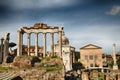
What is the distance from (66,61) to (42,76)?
1024 inches

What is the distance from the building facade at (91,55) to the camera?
63.3 meters

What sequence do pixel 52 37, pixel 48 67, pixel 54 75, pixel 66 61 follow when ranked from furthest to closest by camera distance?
pixel 66 61 < pixel 52 37 < pixel 48 67 < pixel 54 75

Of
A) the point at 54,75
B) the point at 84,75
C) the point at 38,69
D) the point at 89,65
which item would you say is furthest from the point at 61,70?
the point at 89,65

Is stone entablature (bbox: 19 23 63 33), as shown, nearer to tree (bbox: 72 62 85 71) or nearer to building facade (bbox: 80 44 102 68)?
Answer: tree (bbox: 72 62 85 71)

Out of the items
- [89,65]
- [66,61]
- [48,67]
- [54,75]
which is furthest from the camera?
[89,65]

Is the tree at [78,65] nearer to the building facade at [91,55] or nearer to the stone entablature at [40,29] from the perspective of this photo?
the building facade at [91,55]

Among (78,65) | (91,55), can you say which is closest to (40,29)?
(78,65)

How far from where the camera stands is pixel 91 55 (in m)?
64.6

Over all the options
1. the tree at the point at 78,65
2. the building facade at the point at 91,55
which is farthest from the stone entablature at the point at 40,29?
the building facade at the point at 91,55

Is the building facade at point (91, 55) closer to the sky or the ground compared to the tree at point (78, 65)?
closer to the sky

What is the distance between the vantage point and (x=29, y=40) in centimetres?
3884

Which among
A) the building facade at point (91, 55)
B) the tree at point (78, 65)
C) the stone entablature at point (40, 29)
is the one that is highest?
the stone entablature at point (40, 29)

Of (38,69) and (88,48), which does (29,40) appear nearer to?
(38,69)

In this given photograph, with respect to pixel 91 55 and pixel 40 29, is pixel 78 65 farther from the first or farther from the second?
pixel 40 29
